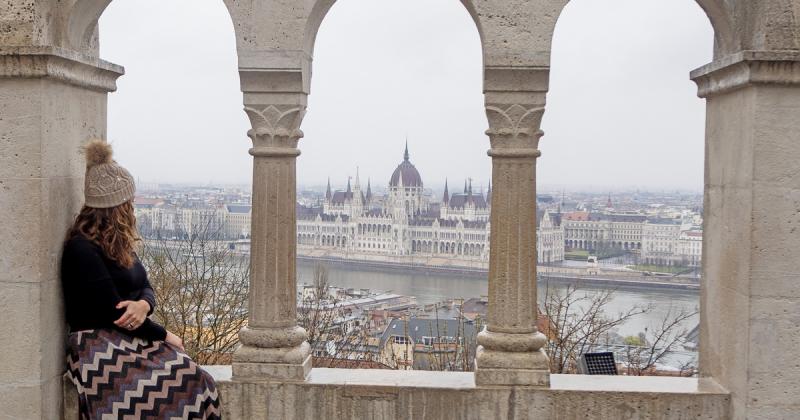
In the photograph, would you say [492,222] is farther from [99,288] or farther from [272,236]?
[99,288]

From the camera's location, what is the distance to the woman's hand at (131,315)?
290 cm

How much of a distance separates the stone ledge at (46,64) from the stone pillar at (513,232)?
1686 mm

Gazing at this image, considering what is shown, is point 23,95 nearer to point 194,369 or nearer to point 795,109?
point 194,369

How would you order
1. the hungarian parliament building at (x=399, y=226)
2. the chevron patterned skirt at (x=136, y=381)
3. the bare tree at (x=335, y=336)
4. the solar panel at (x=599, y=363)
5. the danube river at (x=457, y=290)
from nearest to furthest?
1. the chevron patterned skirt at (x=136, y=381)
2. the solar panel at (x=599, y=363)
3. the bare tree at (x=335, y=336)
4. the danube river at (x=457, y=290)
5. the hungarian parliament building at (x=399, y=226)

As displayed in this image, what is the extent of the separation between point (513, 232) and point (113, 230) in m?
1.58

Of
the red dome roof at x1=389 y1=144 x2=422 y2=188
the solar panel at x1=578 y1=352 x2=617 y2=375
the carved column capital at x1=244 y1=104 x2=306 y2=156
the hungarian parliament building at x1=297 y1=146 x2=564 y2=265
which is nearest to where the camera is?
the carved column capital at x1=244 y1=104 x2=306 y2=156

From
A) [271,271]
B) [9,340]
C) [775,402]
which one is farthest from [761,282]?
[9,340]

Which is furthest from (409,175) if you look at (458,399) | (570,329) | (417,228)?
(458,399)

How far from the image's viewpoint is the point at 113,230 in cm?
294

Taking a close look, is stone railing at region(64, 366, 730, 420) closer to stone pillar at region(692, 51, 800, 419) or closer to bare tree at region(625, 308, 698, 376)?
stone pillar at region(692, 51, 800, 419)

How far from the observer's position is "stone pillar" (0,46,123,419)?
3174 mm

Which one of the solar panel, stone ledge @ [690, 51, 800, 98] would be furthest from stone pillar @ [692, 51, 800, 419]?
the solar panel

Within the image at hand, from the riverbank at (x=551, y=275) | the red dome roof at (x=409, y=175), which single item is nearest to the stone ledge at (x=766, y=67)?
the riverbank at (x=551, y=275)

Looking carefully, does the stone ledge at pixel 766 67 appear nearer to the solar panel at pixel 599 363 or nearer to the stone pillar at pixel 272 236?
the solar panel at pixel 599 363
